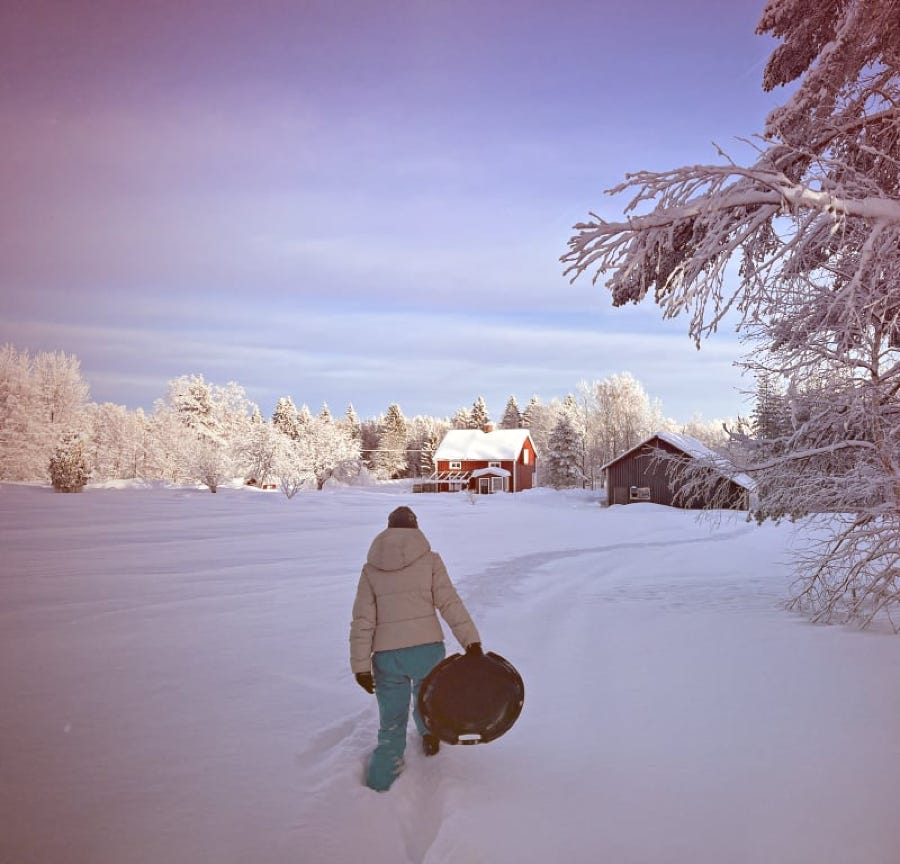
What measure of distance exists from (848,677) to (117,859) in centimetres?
629

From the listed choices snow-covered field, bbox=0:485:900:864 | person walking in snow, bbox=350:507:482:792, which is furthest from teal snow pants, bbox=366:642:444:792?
snow-covered field, bbox=0:485:900:864

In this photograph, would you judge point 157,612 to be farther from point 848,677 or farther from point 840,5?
point 840,5

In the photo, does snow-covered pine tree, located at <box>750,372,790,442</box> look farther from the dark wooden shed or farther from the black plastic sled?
the dark wooden shed

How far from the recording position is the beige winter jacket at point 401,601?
4.12 m

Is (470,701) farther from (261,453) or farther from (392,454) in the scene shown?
(392,454)

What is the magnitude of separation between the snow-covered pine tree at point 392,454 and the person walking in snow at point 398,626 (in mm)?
76883

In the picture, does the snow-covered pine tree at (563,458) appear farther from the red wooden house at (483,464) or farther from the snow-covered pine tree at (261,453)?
the snow-covered pine tree at (261,453)

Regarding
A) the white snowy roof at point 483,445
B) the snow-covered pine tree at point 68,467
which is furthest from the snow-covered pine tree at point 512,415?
the snow-covered pine tree at point 68,467

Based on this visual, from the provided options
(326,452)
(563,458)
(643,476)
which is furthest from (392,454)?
(643,476)

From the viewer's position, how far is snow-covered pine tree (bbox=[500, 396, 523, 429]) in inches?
3752

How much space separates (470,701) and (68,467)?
37161 millimetres

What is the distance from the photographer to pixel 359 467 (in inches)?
2408

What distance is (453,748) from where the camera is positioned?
15.1 feet

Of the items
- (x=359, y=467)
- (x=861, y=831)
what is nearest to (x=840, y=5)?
(x=861, y=831)
